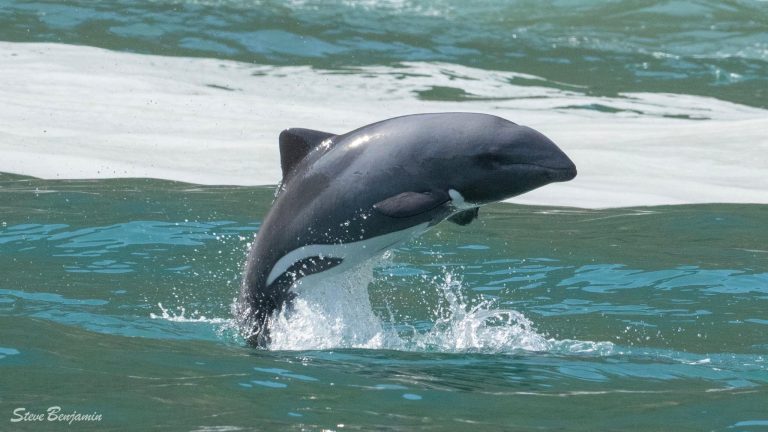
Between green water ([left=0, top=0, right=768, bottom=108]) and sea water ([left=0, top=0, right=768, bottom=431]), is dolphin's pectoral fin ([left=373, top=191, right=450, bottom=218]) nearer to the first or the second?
sea water ([left=0, top=0, right=768, bottom=431])

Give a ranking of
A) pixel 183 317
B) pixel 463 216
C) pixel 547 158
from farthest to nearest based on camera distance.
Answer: pixel 183 317
pixel 463 216
pixel 547 158

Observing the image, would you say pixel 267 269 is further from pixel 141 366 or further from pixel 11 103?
pixel 11 103

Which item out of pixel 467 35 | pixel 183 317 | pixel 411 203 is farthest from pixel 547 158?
pixel 467 35

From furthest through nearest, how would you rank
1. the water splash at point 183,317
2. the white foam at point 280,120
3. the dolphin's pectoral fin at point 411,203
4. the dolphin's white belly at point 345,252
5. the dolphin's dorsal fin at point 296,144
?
the white foam at point 280,120 → the water splash at point 183,317 → the dolphin's dorsal fin at point 296,144 → the dolphin's white belly at point 345,252 → the dolphin's pectoral fin at point 411,203

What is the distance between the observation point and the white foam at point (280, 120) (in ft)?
40.1

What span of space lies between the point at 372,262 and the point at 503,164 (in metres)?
1.12

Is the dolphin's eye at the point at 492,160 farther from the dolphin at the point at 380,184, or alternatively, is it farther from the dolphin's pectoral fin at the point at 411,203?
the dolphin's pectoral fin at the point at 411,203

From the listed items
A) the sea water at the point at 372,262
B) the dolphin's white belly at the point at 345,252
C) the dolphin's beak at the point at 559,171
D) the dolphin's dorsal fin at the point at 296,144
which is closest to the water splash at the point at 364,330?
the sea water at the point at 372,262

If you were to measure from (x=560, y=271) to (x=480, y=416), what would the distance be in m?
3.78

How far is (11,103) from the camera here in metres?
15.4

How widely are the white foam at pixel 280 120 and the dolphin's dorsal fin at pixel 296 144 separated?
5.32 m

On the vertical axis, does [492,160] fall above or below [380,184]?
above

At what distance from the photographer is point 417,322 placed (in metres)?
7.52

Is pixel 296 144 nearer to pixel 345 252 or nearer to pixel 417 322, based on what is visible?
pixel 345 252
